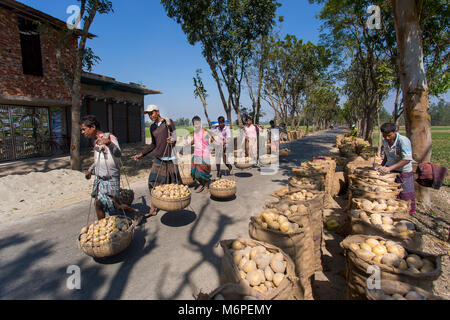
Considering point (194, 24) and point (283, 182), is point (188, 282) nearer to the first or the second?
point (283, 182)

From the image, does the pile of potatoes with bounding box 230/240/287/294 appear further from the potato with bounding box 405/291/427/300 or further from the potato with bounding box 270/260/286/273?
the potato with bounding box 405/291/427/300

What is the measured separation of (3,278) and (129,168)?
7.55m

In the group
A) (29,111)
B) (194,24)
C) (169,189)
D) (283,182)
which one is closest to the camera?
(169,189)

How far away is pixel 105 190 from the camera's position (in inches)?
154

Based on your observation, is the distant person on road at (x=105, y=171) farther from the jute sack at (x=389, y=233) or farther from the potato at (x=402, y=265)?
the potato at (x=402, y=265)

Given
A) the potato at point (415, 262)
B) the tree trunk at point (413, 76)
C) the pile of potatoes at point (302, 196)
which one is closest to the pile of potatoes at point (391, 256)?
the potato at point (415, 262)

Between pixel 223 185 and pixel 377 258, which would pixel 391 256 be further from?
pixel 223 185

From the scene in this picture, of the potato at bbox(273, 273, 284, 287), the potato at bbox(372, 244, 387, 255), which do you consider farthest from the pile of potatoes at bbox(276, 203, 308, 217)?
the potato at bbox(273, 273, 284, 287)

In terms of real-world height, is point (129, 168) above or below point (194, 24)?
below

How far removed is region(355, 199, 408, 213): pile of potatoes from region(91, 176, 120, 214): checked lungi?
3906 mm
